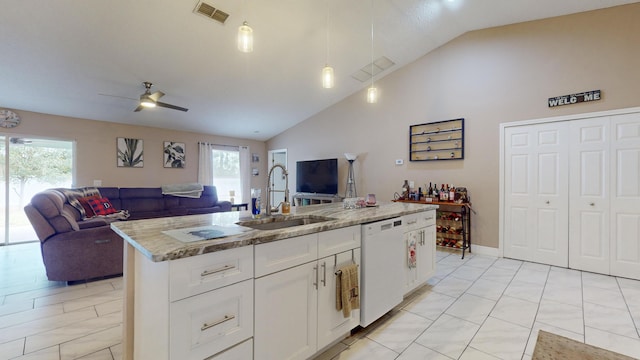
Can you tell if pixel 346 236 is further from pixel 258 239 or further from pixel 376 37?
pixel 376 37

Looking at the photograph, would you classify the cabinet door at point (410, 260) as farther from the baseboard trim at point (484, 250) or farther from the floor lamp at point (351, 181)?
the floor lamp at point (351, 181)

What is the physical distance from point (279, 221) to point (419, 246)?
4.92ft

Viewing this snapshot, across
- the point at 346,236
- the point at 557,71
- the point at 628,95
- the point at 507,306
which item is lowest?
the point at 507,306

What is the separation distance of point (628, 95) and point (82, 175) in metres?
8.63

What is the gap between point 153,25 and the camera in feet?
10.1

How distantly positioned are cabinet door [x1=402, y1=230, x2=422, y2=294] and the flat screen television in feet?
10.7

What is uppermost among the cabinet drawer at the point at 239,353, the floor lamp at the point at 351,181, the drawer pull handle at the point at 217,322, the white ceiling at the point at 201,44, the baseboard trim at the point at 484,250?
the white ceiling at the point at 201,44

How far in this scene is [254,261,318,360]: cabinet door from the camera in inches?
53.9

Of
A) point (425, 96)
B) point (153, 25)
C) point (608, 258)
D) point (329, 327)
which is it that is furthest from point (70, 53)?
point (608, 258)

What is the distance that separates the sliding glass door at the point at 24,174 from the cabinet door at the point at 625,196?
8654 mm

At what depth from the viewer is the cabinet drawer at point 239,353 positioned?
1.22 meters

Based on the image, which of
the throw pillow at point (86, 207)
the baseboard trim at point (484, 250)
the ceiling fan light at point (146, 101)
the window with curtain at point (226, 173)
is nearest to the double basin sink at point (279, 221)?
the ceiling fan light at point (146, 101)

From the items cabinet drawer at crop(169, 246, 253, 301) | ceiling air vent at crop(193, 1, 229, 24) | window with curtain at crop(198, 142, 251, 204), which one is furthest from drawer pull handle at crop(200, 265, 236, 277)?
window with curtain at crop(198, 142, 251, 204)

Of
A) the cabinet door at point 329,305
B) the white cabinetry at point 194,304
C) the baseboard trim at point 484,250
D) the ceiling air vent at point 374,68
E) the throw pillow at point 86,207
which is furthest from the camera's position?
the ceiling air vent at point 374,68
